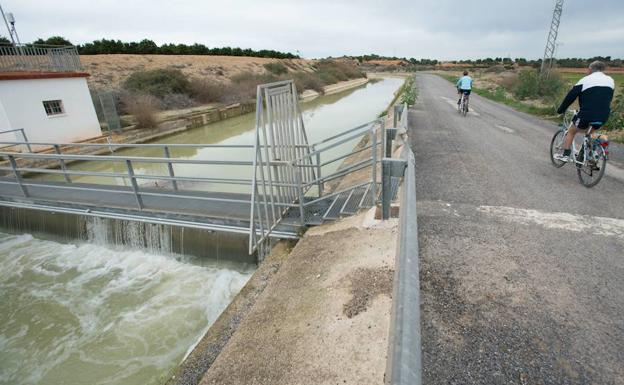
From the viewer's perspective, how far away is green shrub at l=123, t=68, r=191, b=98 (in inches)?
941

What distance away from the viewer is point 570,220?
419 centimetres

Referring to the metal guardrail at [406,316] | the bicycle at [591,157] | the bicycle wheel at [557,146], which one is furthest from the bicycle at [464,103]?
the metal guardrail at [406,316]

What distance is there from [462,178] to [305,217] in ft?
9.87

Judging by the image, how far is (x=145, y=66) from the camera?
33.4 m

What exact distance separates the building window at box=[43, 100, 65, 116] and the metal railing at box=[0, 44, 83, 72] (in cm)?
196

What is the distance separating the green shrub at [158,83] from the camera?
23.9 m

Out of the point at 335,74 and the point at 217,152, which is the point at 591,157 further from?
the point at 335,74

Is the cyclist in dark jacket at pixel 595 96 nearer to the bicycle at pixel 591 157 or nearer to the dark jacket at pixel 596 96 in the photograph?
the dark jacket at pixel 596 96

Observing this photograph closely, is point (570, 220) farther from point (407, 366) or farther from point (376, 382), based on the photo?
point (407, 366)

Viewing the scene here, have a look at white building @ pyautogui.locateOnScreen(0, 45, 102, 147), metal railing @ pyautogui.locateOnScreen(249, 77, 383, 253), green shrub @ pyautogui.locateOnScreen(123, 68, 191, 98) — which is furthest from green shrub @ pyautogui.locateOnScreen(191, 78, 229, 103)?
metal railing @ pyautogui.locateOnScreen(249, 77, 383, 253)

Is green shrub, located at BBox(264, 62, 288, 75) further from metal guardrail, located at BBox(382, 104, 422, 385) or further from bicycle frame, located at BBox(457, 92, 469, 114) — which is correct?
metal guardrail, located at BBox(382, 104, 422, 385)

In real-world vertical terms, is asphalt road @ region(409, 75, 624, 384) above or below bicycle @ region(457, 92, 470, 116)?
below

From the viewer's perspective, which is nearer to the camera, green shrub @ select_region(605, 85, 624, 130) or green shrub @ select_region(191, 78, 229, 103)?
green shrub @ select_region(605, 85, 624, 130)

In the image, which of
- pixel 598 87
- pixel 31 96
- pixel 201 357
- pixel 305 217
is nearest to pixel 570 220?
pixel 598 87
